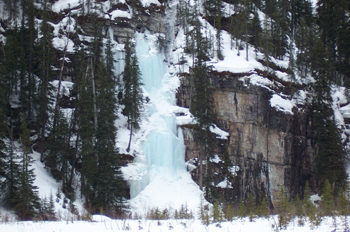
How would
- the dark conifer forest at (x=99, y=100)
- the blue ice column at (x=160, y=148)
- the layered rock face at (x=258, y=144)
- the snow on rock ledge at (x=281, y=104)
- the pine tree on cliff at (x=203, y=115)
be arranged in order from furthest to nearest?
1. the snow on rock ledge at (x=281, y=104)
2. the layered rock face at (x=258, y=144)
3. the pine tree on cliff at (x=203, y=115)
4. the blue ice column at (x=160, y=148)
5. the dark conifer forest at (x=99, y=100)

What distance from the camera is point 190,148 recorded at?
3114 cm

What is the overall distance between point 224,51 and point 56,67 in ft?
66.3

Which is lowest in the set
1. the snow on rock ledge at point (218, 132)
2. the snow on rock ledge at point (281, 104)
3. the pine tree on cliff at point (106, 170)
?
the pine tree on cliff at point (106, 170)

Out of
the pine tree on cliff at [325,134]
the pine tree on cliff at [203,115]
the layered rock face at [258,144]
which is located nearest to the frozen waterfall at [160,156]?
the layered rock face at [258,144]

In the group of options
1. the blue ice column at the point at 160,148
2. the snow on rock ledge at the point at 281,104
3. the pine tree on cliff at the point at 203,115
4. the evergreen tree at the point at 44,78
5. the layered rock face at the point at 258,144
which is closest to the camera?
the evergreen tree at the point at 44,78

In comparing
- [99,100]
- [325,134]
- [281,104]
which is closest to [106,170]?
[99,100]

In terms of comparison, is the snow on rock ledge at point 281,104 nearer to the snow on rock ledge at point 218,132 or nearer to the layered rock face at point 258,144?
the layered rock face at point 258,144

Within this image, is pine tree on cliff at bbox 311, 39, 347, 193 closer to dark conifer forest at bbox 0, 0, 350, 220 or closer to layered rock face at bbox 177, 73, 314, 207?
dark conifer forest at bbox 0, 0, 350, 220

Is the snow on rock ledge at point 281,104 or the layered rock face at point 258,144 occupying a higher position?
the snow on rock ledge at point 281,104

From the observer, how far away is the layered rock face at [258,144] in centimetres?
2991

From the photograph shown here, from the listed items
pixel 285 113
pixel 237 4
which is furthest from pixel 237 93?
pixel 237 4

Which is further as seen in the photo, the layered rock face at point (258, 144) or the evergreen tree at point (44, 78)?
the layered rock face at point (258, 144)

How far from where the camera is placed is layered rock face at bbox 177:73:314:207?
2991 centimetres

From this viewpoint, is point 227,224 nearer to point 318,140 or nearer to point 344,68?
point 318,140
